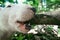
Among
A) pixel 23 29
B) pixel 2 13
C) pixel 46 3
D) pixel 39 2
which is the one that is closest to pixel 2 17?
pixel 2 13

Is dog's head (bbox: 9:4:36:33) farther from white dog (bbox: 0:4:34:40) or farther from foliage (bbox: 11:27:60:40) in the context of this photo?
foliage (bbox: 11:27:60:40)

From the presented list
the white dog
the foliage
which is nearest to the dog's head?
the white dog

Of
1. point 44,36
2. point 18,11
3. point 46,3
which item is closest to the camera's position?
point 18,11

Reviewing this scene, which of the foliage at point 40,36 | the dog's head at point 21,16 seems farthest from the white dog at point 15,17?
the foliage at point 40,36

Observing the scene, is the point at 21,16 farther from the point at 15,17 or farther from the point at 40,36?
the point at 40,36

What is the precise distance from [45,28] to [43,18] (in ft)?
2.05

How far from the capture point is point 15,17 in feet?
2.57

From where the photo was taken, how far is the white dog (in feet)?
2.54

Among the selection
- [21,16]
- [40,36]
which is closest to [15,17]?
[21,16]

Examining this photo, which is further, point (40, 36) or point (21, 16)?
point (40, 36)

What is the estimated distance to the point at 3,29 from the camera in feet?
2.78

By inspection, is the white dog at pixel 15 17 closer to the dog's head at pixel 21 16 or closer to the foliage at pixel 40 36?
the dog's head at pixel 21 16

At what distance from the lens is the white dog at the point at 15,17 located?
2.54 feet

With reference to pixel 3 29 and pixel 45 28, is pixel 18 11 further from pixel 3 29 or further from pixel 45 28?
pixel 45 28
